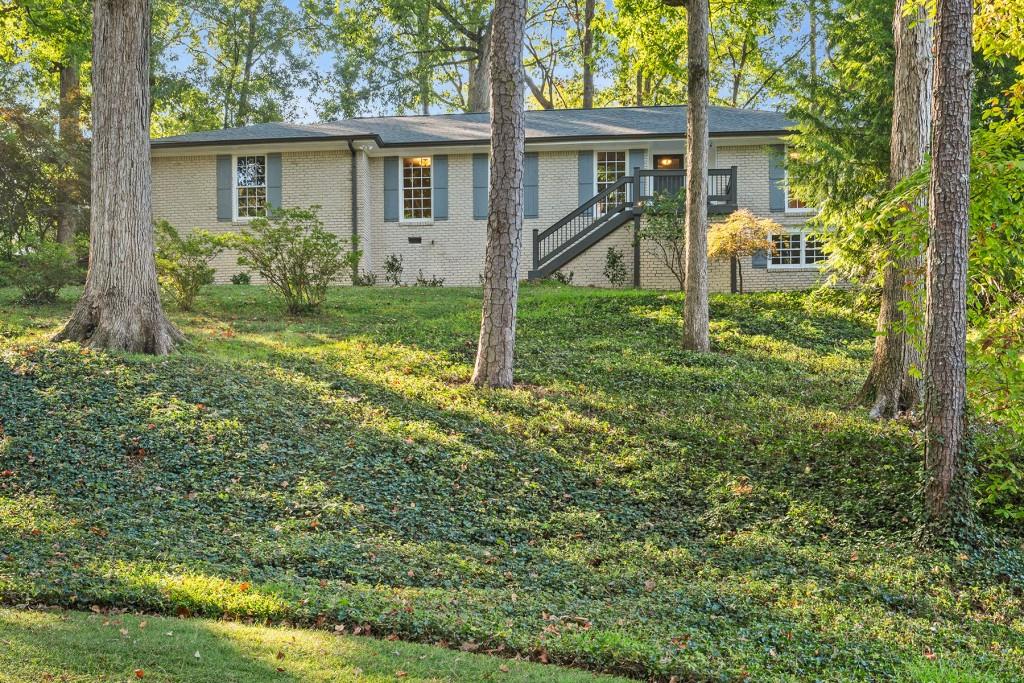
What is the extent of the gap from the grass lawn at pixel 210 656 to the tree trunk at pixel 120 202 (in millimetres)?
5833

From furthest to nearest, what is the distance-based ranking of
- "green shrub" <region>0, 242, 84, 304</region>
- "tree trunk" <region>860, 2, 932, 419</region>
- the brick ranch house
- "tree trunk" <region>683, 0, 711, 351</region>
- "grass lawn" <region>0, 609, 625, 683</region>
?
the brick ranch house
"green shrub" <region>0, 242, 84, 304</region>
"tree trunk" <region>683, 0, 711, 351</region>
"tree trunk" <region>860, 2, 932, 419</region>
"grass lawn" <region>0, 609, 625, 683</region>

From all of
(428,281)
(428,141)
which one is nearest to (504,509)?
(428,281)

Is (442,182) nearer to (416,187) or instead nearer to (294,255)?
(416,187)

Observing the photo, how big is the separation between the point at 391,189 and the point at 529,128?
12.9 ft

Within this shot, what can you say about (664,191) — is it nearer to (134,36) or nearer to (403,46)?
(134,36)

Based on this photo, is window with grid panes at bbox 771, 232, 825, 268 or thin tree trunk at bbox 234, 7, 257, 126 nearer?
window with grid panes at bbox 771, 232, 825, 268

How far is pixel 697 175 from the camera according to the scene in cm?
1252

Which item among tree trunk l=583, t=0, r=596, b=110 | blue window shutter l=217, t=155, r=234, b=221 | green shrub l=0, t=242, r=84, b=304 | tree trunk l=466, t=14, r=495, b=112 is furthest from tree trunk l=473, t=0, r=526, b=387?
tree trunk l=466, t=14, r=495, b=112

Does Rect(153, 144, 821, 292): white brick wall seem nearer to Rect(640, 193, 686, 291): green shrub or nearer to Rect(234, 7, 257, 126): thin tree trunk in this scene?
Rect(640, 193, 686, 291): green shrub

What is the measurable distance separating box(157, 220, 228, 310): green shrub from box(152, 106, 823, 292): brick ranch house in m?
6.64

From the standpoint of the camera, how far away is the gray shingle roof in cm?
2125

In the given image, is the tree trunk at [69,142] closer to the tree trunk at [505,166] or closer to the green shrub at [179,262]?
the green shrub at [179,262]

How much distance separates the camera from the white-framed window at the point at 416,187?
22.0m

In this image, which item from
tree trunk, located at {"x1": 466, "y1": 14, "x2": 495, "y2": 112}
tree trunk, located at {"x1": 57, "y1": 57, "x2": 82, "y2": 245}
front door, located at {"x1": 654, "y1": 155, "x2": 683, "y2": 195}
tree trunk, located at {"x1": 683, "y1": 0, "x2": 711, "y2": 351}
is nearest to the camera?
tree trunk, located at {"x1": 683, "y1": 0, "x2": 711, "y2": 351}
